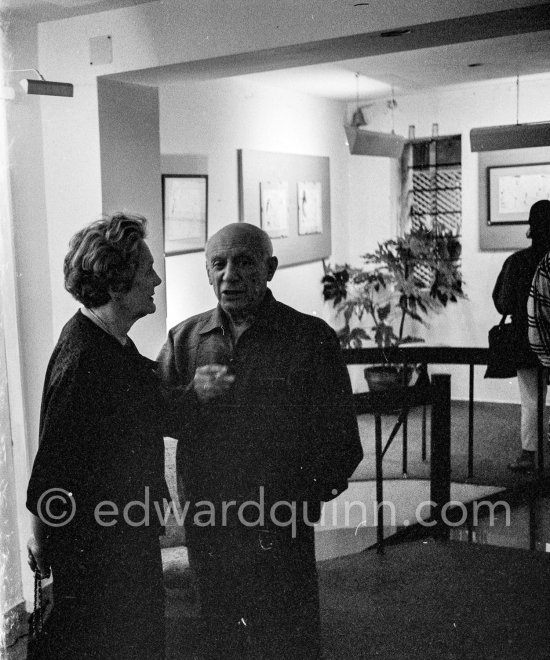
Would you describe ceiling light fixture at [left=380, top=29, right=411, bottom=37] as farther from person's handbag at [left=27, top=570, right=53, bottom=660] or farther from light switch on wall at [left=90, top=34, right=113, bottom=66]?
person's handbag at [left=27, top=570, right=53, bottom=660]

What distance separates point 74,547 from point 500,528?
5.56ft

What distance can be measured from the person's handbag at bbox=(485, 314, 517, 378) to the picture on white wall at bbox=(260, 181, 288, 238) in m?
0.92

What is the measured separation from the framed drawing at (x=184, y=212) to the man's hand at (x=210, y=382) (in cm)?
95

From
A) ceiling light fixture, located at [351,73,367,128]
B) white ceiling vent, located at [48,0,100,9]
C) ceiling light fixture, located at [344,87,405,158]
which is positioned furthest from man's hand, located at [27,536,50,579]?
ceiling light fixture, located at [351,73,367,128]

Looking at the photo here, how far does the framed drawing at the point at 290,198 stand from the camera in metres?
2.85

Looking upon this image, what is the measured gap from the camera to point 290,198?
3.02 m

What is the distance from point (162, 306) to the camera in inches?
104

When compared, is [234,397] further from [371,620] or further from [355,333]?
[355,333]

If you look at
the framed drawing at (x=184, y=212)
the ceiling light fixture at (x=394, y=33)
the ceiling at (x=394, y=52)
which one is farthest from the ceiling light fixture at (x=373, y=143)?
the ceiling light fixture at (x=394, y=33)

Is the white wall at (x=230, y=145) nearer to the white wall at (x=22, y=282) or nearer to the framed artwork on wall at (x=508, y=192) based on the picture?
the white wall at (x=22, y=282)

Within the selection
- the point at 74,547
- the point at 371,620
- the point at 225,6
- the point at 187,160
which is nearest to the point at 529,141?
the point at 225,6

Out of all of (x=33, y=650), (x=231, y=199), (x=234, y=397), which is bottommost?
(x=33, y=650)

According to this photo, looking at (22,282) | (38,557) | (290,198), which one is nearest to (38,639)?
(38,557)

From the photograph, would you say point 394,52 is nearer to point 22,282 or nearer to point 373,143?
point 373,143
